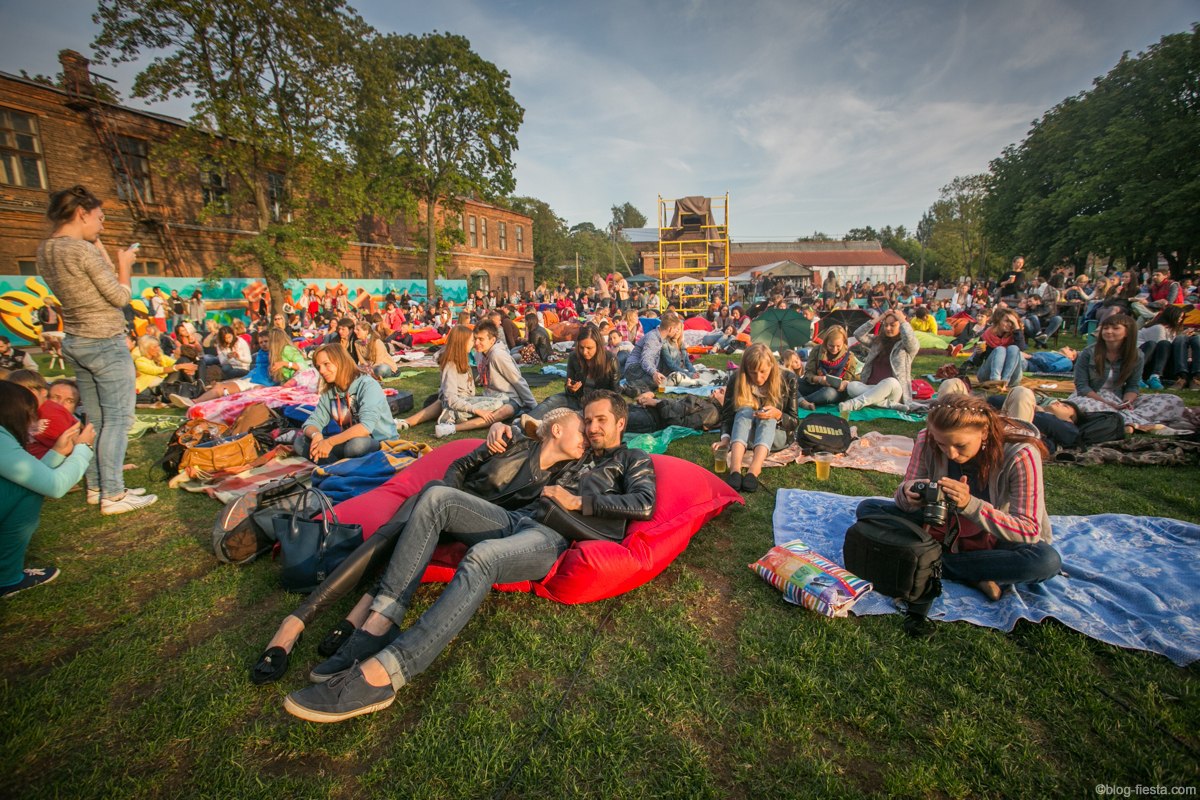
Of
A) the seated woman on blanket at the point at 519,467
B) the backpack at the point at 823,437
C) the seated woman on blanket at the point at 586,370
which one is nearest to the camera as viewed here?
the seated woman on blanket at the point at 519,467

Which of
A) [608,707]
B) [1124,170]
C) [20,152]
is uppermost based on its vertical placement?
[1124,170]

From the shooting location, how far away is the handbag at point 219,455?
4.84 metres

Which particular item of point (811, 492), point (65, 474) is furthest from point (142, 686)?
point (811, 492)

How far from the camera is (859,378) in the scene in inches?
288

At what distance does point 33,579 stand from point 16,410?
109 cm

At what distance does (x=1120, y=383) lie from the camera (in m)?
5.72

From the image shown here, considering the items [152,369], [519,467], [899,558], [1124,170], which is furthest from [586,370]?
[1124,170]

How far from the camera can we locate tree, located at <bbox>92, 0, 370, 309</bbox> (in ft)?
55.6

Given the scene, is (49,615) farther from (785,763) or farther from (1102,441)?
(1102,441)

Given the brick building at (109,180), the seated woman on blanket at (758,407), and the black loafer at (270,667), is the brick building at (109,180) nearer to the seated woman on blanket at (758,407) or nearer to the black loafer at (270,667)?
the black loafer at (270,667)

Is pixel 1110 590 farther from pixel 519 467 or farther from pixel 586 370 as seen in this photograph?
pixel 586 370

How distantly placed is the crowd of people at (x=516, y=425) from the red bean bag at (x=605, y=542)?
0.44ft

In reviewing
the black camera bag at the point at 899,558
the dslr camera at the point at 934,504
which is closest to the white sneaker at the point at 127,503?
the black camera bag at the point at 899,558

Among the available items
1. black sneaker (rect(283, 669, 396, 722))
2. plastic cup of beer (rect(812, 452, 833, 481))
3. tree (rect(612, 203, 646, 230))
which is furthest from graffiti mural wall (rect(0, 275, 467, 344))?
tree (rect(612, 203, 646, 230))
